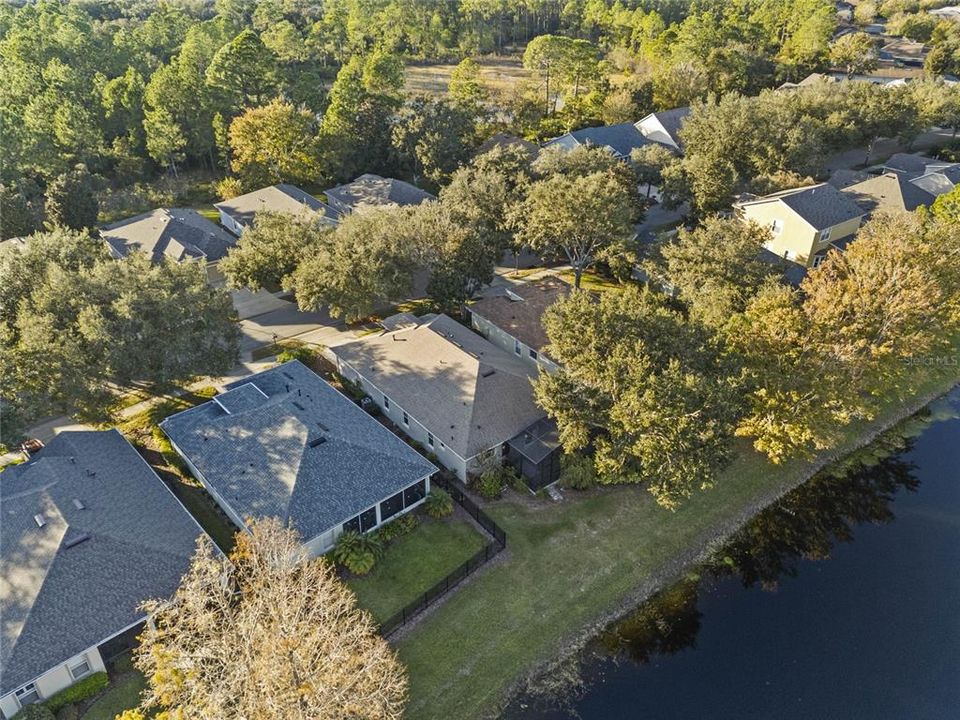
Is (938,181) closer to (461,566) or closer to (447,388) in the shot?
(447,388)

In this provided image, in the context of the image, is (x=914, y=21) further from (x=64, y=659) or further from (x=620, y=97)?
(x=64, y=659)

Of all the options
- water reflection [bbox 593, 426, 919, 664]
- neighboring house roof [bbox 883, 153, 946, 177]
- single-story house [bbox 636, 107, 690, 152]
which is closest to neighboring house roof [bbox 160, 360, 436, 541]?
water reflection [bbox 593, 426, 919, 664]

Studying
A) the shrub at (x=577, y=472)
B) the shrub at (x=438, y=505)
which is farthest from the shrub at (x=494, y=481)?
the shrub at (x=577, y=472)

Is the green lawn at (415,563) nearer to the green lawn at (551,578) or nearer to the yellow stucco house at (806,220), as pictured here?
the green lawn at (551,578)

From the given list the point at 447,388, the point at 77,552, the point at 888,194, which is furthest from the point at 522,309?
the point at 888,194

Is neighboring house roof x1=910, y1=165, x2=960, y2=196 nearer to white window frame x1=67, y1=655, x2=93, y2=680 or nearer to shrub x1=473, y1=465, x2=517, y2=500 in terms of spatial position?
shrub x1=473, y1=465, x2=517, y2=500
